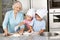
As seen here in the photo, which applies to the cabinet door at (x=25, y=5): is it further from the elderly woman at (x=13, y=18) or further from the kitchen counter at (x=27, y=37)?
the kitchen counter at (x=27, y=37)

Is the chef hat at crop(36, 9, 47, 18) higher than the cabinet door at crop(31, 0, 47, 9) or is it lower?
lower

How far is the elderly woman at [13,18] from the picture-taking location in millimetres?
1168

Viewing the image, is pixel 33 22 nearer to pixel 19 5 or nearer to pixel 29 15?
pixel 29 15

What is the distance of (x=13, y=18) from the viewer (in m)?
1.17

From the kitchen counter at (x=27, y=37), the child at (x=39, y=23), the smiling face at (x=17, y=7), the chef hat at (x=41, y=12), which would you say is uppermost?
the smiling face at (x=17, y=7)

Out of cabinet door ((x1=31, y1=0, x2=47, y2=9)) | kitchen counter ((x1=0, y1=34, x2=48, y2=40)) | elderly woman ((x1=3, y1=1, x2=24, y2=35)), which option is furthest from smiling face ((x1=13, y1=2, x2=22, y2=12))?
kitchen counter ((x1=0, y1=34, x2=48, y2=40))

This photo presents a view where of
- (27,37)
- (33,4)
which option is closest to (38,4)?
(33,4)

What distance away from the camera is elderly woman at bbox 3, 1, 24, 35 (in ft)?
3.83

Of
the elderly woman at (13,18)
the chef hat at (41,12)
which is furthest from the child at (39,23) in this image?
the elderly woman at (13,18)

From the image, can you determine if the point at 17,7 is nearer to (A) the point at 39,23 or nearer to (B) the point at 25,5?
(B) the point at 25,5

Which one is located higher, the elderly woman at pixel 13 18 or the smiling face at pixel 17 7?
the smiling face at pixel 17 7

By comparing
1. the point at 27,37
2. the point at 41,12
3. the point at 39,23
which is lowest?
the point at 27,37

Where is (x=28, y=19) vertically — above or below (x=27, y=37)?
above

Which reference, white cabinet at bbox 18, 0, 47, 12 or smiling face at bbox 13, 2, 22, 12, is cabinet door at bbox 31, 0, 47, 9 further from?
smiling face at bbox 13, 2, 22, 12
